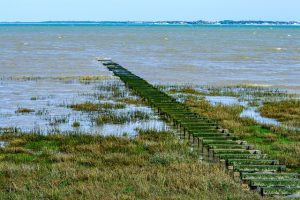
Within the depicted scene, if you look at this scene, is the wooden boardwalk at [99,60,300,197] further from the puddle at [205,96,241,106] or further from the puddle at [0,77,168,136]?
the puddle at [205,96,241,106]

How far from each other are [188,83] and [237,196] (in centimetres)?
3734

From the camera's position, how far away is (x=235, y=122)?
29.5m

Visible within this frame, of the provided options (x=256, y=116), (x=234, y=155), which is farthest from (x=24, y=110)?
(x=234, y=155)

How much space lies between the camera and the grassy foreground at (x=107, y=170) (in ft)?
53.4

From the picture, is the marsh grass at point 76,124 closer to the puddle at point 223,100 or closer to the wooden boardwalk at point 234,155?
the wooden boardwalk at point 234,155

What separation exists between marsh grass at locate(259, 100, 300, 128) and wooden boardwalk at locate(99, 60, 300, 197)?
508 centimetres

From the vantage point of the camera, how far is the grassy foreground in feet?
53.4

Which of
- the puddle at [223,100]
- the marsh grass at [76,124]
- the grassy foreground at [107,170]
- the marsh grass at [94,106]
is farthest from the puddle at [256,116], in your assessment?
the marsh grass at [76,124]

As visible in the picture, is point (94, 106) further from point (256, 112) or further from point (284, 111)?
point (284, 111)

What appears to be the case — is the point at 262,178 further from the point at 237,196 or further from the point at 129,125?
the point at 129,125

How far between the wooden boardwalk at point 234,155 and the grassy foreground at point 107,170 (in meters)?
0.57

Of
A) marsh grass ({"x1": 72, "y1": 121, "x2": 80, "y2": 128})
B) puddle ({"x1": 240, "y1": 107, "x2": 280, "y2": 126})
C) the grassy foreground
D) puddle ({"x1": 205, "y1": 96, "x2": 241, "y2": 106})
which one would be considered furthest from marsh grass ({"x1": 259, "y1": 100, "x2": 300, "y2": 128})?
marsh grass ({"x1": 72, "y1": 121, "x2": 80, "y2": 128})

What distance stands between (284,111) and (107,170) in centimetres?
1736

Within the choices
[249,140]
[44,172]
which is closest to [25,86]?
[249,140]
